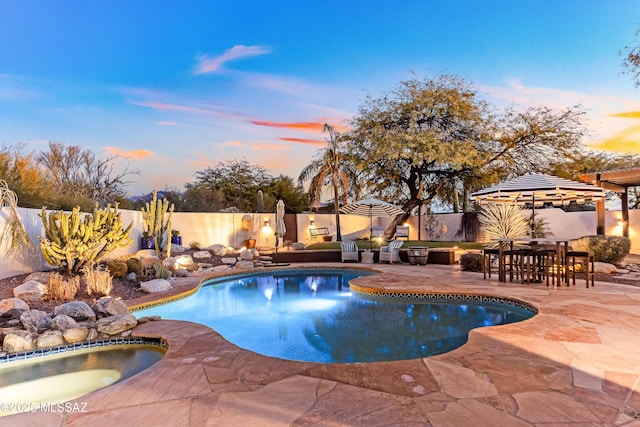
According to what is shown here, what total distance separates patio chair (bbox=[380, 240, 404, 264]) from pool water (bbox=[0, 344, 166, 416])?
332 inches

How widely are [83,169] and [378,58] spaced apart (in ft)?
49.8

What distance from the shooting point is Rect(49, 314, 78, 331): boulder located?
4.46m

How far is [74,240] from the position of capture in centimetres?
679

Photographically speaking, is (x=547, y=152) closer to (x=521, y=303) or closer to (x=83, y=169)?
(x=521, y=303)

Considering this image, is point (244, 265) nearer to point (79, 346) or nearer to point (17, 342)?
point (79, 346)

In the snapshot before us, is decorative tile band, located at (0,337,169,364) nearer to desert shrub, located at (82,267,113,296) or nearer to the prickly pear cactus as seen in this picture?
desert shrub, located at (82,267,113,296)

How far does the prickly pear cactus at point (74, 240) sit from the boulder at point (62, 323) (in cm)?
261

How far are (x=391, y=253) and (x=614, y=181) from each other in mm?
6816

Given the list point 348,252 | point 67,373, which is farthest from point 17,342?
point 348,252

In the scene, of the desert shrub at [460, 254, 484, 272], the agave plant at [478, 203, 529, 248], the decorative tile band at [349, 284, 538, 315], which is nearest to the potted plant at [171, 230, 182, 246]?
the decorative tile band at [349, 284, 538, 315]

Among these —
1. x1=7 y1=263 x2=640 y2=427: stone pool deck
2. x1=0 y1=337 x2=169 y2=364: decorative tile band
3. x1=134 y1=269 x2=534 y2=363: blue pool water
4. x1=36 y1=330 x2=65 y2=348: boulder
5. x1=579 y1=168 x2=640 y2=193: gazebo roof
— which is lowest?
x1=134 y1=269 x2=534 y2=363: blue pool water

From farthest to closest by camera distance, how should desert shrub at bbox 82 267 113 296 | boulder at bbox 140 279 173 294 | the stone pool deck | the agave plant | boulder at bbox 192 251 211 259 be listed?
boulder at bbox 192 251 211 259, the agave plant, boulder at bbox 140 279 173 294, desert shrub at bbox 82 267 113 296, the stone pool deck

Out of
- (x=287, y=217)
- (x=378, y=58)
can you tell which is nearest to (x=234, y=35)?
(x=378, y=58)

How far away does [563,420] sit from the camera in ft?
7.27
